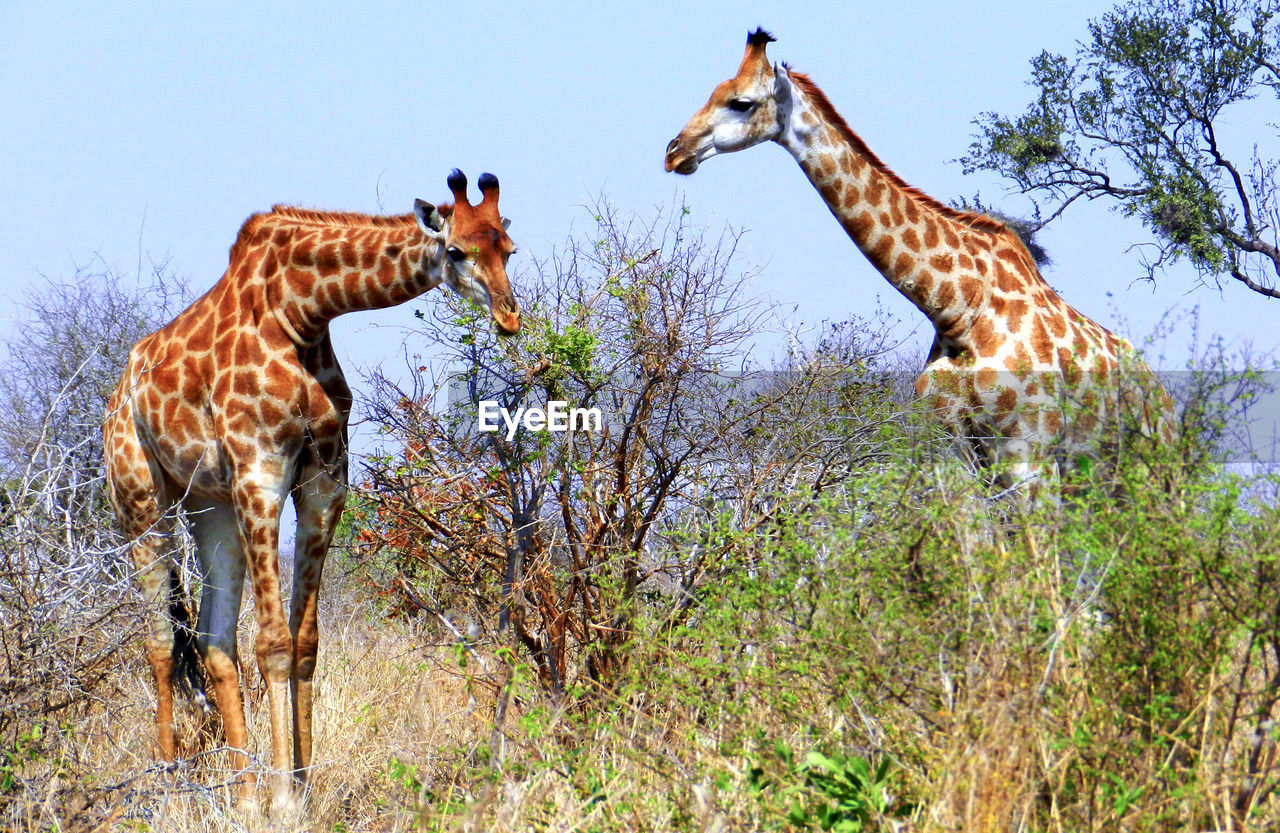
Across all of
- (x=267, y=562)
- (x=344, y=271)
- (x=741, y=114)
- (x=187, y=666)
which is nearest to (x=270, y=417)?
(x=267, y=562)

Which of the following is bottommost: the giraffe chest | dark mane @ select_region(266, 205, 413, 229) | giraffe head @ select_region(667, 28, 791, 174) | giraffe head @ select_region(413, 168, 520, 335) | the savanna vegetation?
the savanna vegetation

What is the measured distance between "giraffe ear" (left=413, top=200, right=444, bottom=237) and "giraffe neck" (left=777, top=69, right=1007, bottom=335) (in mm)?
1811

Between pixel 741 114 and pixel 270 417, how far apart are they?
2.75m

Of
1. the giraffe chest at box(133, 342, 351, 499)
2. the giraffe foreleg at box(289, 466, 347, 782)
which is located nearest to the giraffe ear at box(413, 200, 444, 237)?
the giraffe chest at box(133, 342, 351, 499)

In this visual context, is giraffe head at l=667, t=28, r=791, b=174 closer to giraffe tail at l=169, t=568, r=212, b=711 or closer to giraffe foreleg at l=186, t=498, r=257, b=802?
giraffe foreleg at l=186, t=498, r=257, b=802

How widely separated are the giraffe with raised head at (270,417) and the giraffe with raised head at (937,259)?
55.2 inches

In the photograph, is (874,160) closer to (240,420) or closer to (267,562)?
(240,420)

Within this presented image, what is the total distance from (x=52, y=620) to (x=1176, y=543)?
4.24m

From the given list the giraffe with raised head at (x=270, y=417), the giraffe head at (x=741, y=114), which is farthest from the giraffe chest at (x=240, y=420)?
the giraffe head at (x=741, y=114)

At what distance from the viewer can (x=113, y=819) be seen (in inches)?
221

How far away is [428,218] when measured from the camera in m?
6.70

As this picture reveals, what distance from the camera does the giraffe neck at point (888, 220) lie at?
7094mm

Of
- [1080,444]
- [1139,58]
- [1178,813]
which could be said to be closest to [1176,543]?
[1178,813]

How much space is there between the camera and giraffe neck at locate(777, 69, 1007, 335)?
7.09m
